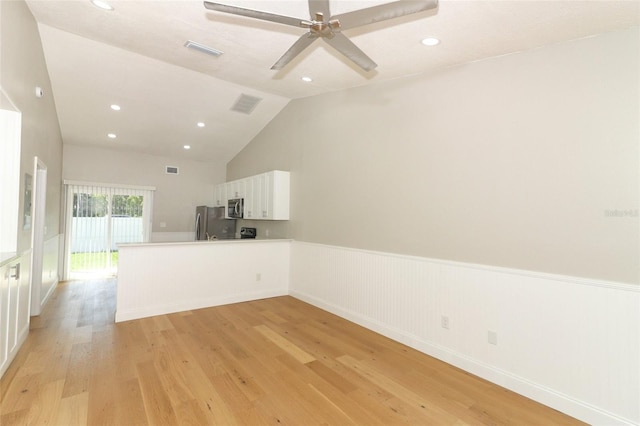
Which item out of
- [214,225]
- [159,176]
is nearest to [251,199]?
[214,225]

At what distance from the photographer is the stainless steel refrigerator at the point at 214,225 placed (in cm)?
736

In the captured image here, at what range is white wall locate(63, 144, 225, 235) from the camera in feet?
21.9

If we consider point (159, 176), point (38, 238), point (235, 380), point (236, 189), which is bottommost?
point (235, 380)

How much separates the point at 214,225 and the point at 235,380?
17.2 feet

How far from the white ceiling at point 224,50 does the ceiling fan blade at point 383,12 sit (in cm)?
54

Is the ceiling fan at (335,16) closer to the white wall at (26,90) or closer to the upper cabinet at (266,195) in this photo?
the white wall at (26,90)

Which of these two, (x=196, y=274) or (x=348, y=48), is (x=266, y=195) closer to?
(x=196, y=274)

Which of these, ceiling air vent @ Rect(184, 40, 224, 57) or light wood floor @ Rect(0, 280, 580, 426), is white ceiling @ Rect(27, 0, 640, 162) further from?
light wood floor @ Rect(0, 280, 580, 426)

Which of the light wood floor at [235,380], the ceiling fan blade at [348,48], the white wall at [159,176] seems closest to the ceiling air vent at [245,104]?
the white wall at [159,176]

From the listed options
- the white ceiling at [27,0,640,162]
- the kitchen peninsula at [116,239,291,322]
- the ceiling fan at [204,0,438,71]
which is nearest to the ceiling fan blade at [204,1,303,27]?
the ceiling fan at [204,0,438,71]

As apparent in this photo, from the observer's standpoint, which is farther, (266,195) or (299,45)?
(266,195)

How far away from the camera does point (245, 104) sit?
544 cm

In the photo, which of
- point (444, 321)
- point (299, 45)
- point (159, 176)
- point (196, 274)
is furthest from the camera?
point (159, 176)

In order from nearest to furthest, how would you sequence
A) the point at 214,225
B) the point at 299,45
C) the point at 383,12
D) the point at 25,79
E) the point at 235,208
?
the point at 383,12, the point at 299,45, the point at 25,79, the point at 235,208, the point at 214,225
